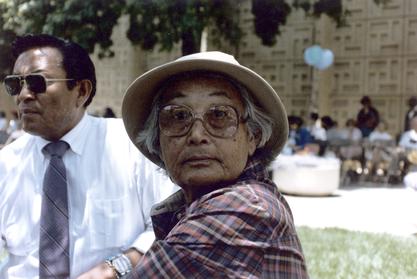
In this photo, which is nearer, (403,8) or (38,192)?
(38,192)

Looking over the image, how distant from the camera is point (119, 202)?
2.30 metres

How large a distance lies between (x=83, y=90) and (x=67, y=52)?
176 millimetres

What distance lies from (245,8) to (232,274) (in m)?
14.2

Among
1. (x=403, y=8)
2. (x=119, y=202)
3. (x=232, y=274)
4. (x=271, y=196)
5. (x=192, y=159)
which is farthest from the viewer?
(x=403, y=8)

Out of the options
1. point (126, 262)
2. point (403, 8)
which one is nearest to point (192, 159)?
point (126, 262)

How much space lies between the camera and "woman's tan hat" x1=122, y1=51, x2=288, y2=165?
4.88ft

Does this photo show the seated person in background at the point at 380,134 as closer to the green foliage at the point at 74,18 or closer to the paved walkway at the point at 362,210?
the paved walkway at the point at 362,210

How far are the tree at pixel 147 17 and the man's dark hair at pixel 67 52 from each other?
807cm

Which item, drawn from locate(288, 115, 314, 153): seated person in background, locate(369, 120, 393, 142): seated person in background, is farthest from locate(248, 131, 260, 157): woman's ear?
locate(369, 120, 393, 142): seated person in background

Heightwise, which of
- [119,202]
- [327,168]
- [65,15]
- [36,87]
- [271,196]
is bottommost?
[327,168]

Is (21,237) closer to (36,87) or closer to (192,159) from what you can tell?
(36,87)

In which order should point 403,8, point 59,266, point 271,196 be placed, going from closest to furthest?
point 271,196 < point 59,266 < point 403,8

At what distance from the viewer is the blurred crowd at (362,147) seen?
36.6 ft

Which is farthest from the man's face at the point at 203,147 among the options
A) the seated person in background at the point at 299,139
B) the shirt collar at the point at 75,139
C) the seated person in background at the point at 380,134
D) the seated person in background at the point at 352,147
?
the seated person in background at the point at 380,134
